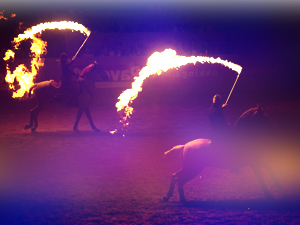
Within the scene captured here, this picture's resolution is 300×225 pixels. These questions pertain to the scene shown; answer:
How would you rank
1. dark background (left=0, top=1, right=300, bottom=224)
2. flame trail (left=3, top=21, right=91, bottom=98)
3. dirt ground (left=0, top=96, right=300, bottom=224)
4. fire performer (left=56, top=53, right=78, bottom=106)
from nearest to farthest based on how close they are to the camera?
dirt ground (left=0, top=96, right=300, bottom=224)
dark background (left=0, top=1, right=300, bottom=224)
fire performer (left=56, top=53, right=78, bottom=106)
flame trail (left=3, top=21, right=91, bottom=98)

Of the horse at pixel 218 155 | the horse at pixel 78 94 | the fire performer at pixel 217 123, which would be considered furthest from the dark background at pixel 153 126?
the fire performer at pixel 217 123

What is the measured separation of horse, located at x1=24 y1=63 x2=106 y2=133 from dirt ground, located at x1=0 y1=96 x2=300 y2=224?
367mm

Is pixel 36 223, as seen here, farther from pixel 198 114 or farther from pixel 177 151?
pixel 198 114

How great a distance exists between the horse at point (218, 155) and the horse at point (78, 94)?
6.01 m

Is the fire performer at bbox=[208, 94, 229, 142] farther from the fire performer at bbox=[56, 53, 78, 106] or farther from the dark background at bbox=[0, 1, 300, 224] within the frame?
the fire performer at bbox=[56, 53, 78, 106]

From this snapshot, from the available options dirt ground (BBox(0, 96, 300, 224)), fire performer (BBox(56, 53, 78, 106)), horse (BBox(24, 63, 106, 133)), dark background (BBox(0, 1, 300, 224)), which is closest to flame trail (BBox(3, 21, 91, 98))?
dark background (BBox(0, 1, 300, 224))

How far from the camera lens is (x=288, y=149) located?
10320 millimetres

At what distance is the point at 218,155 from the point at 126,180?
6.43ft

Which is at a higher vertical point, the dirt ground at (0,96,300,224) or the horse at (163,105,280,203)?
the horse at (163,105,280,203)

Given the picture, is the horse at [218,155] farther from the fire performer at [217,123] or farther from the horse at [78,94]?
the horse at [78,94]

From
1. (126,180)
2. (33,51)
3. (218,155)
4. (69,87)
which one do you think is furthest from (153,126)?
(33,51)

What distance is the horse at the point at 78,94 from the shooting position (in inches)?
497

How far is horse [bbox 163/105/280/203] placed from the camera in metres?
6.96

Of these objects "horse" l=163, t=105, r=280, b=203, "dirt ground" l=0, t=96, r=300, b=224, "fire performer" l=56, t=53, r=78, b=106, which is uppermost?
"fire performer" l=56, t=53, r=78, b=106
